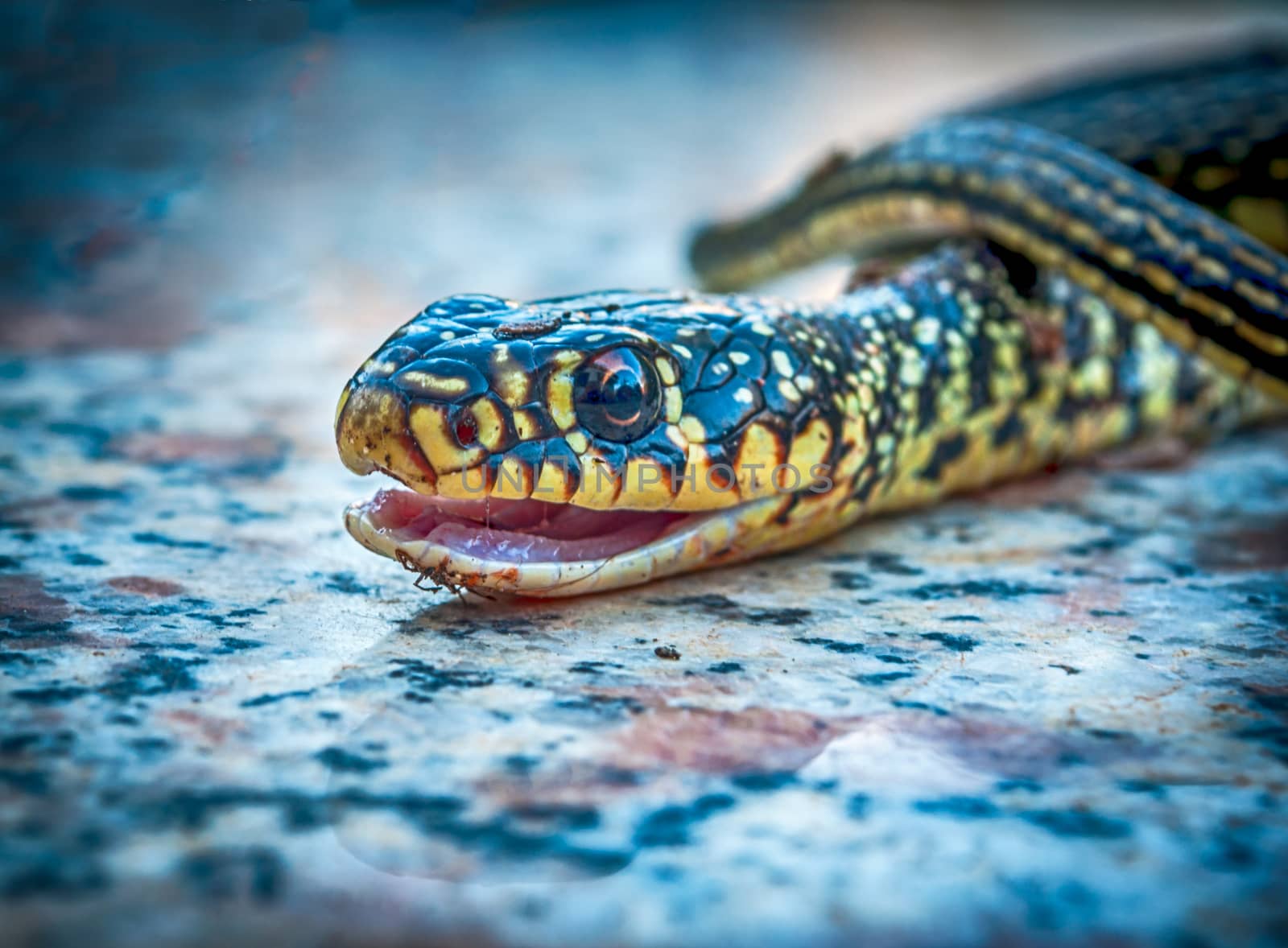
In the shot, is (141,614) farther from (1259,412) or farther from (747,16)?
(747,16)

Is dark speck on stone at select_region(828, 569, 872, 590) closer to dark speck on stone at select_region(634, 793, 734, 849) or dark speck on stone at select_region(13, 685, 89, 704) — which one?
dark speck on stone at select_region(634, 793, 734, 849)

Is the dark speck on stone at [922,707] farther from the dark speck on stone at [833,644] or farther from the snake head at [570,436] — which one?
the snake head at [570,436]

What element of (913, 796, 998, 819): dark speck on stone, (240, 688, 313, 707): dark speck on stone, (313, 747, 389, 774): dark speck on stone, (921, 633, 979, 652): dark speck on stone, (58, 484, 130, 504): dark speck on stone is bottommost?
(913, 796, 998, 819): dark speck on stone

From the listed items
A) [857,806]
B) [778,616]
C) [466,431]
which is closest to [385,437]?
[466,431]

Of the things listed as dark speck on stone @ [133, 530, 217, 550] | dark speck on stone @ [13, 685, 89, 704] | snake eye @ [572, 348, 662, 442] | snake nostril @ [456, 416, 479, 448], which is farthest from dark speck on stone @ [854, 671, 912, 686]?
dark speck on stone @ [133, 530, 217, 550]

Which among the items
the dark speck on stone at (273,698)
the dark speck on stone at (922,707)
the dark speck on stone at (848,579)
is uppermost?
the dark speck on stone at (273,698)

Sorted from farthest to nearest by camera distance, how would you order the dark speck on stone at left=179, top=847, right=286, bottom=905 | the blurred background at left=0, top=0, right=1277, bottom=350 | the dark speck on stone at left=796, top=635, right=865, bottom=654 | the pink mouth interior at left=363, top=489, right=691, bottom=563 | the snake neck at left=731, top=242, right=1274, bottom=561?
the blurred background at left=0, top=0, right=1277, bottom=350
the snake neck at left=731, top=242, right=1274, bottom=561
the pink mouth interior at left=363, top=489, right=691, bottom=563
the dark speck on stone at left=796, top=635, right=865, bottom=654
the dark speck on stone at left=179, top=847, right=286, bottom=905

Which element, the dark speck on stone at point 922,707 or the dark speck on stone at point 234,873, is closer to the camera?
the dark speck on stone at point 234,873

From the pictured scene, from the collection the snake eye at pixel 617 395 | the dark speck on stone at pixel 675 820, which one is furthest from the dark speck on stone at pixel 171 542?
the dark speck on stone at pixel 675 820

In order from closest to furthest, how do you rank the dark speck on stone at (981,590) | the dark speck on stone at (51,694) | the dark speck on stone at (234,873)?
1. the dark speck on stone at (234,873)
2. the dark speck on stone at (51,694)
3. the dark speck on stone at (981,590)
